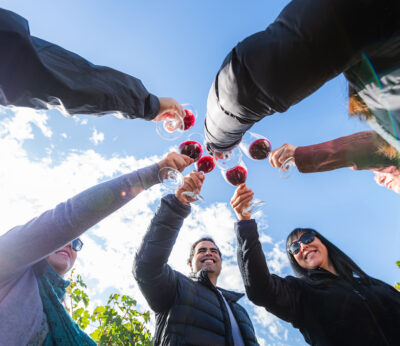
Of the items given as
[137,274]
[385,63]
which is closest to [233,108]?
[385,63]

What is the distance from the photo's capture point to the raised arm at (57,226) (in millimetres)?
1567

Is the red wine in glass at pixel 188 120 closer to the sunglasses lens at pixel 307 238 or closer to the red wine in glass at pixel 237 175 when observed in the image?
the red wine in glass at pixel 237 175

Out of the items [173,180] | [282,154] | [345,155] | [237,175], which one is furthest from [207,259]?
[345,155]

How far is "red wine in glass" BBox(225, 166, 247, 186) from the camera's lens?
2.79 m

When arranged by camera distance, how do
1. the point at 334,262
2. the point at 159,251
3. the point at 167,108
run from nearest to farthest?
1. the point at 167,108
2. the point at 159,251
3. the point at 334,262

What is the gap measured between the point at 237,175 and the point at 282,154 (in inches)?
37.6

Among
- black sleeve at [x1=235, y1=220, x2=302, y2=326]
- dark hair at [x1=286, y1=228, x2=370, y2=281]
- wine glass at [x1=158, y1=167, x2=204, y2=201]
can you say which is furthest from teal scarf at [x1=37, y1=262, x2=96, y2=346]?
dark hair at [x1=286, y1=228, x2=370, y2=281]

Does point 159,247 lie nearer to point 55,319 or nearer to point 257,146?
point 55,319

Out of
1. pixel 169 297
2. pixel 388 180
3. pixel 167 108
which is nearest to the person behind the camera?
pixel 167 108

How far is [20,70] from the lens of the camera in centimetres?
111

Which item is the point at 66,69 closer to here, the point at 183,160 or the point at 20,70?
the point at 20,70

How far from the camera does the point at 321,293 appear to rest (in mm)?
2510

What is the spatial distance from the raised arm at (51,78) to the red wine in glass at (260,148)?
160cm

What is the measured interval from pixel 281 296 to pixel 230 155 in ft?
5.07
